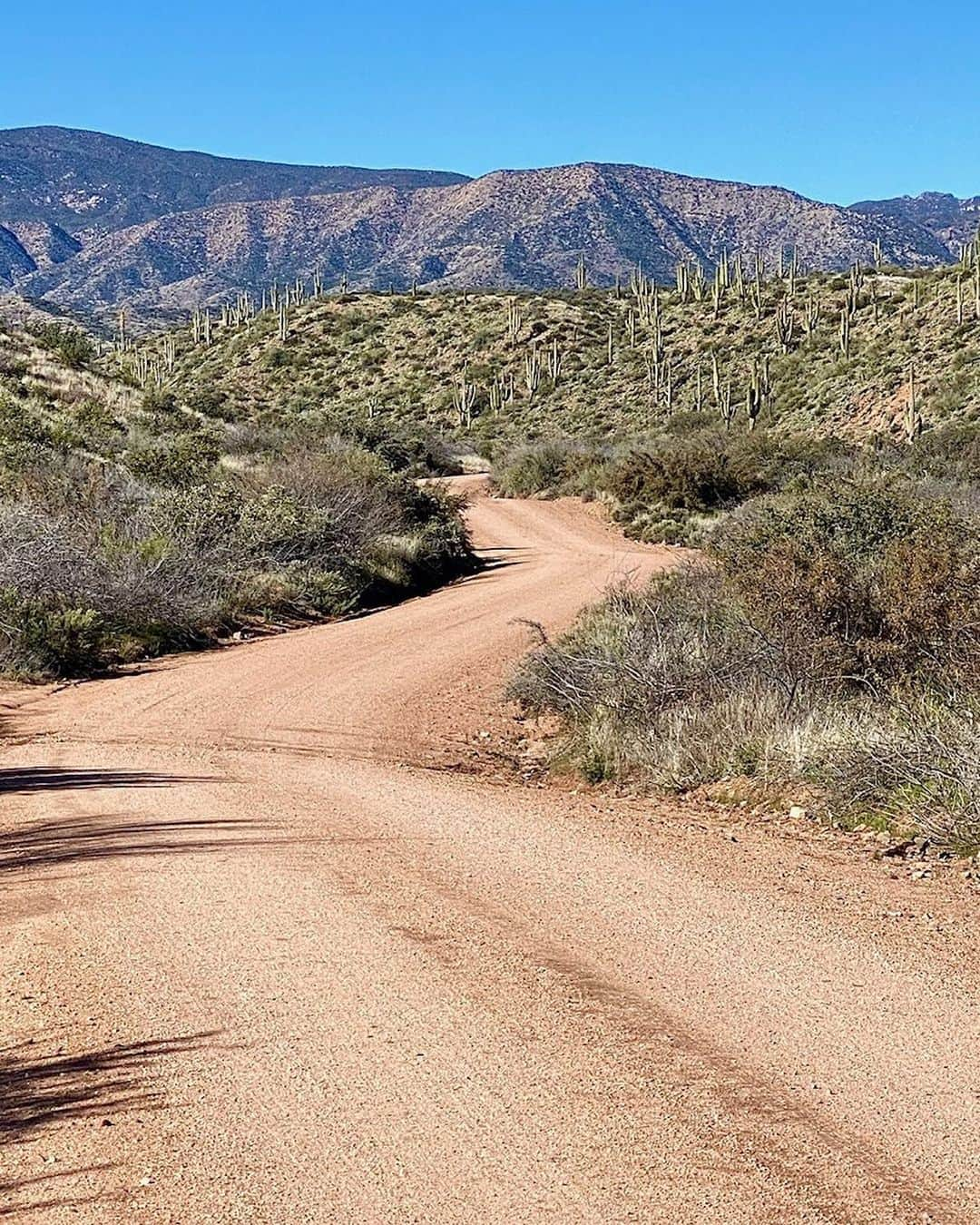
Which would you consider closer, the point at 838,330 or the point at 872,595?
the point at 872,595

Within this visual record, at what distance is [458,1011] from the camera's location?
5348 millimetres

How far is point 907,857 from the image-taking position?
8062 millimetres

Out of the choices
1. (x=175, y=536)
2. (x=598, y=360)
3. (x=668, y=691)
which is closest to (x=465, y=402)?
(x=598, y=360)

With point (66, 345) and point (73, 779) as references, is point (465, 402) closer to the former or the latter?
point (66, 345)

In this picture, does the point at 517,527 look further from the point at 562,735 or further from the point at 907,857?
the point at 907,857

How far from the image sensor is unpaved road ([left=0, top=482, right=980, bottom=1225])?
156 inches

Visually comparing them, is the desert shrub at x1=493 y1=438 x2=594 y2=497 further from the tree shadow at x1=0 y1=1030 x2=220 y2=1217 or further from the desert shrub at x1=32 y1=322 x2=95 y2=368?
the tree shadow at x1=0 y1=1030 x2=220 y2=1217

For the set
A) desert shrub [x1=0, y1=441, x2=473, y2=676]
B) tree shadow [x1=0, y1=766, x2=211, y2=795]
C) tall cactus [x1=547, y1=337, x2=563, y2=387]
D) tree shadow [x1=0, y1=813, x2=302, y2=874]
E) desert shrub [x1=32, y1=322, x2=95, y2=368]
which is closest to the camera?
tree shadow [x1=0, y1=813, x2=302, y2=874]

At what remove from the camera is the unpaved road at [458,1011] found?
3.96 m

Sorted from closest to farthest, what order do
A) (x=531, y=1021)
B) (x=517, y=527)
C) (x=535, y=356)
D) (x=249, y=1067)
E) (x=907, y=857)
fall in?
1. (x=249, y=1067)
2. (x=531, y=1021)
3. (x=907, y=857)
4. (x=517, y=527)
5. (x=535, y=356)

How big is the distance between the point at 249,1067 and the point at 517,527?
31481mm

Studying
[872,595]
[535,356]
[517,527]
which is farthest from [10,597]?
[535,356]

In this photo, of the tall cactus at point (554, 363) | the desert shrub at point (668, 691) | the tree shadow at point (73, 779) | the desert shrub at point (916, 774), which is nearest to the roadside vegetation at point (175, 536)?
the tree shadow at point (73, 779)

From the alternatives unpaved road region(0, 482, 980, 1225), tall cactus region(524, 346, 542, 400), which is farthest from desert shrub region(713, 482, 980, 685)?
tall cactus region(524, 346, 542, 400)
